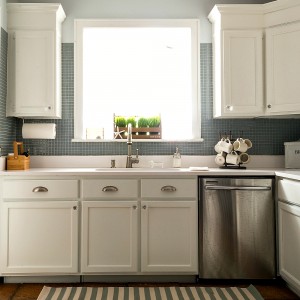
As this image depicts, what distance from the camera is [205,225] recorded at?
2688 millimetres

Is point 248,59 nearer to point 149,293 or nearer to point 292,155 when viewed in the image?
point 292,155

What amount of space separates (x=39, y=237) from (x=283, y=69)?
2.41m

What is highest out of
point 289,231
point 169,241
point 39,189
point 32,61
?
point 32,61

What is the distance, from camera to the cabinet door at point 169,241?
2689 millimetres

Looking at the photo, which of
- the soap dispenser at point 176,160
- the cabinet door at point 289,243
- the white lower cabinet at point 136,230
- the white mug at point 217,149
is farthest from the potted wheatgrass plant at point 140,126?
the cabinet door at point 289,243

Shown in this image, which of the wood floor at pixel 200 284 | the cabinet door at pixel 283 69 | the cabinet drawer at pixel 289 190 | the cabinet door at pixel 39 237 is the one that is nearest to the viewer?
the cabinet drawer at pixel 289 190

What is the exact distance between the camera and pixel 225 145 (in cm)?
309

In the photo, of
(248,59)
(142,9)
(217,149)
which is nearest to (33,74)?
(142,9)

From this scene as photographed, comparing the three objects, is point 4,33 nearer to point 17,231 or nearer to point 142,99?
point 142,99

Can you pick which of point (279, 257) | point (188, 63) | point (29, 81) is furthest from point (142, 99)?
point (279, 257)

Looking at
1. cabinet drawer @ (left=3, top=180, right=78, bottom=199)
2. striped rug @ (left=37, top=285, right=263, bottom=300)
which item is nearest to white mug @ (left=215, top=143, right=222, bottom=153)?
striped rug @ (left=37, top=285, right=263, bottom=300)

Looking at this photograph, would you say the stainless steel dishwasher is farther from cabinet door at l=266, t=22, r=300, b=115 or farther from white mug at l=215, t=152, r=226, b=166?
cabinet door at l=266, t=22, r=300, b=115

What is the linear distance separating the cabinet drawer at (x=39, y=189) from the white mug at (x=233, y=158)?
4.37 ft

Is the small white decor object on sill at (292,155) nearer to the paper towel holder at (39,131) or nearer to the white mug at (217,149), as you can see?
the white mug at (217,149)
